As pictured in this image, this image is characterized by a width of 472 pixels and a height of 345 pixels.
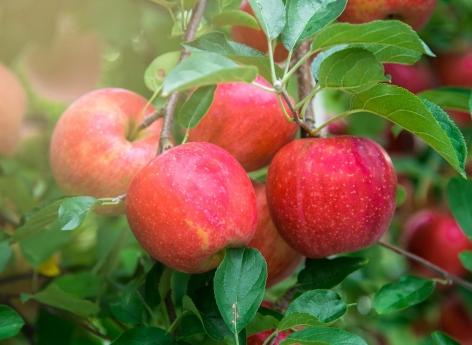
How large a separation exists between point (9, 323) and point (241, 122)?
0.33 meters

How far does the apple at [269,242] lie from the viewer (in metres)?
0.95

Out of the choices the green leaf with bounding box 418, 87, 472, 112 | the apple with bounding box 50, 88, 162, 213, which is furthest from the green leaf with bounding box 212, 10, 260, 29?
the green leaf with bounding box 418, 87, 472, 112

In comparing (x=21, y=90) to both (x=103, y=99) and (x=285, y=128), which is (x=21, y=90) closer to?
(x=103, y=99)

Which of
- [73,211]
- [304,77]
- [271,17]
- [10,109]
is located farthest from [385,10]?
[10,109]

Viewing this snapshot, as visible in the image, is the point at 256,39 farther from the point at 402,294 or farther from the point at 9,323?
the point at 9,323

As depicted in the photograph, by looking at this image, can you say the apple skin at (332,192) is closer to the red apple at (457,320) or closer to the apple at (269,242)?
the apple at (269,242)

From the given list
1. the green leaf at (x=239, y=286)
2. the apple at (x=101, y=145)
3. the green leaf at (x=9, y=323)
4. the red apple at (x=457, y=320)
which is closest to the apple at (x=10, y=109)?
the apple at (x=101, y=145)

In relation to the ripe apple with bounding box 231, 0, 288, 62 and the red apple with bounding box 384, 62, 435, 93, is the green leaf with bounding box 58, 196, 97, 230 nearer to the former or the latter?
the ripe apple with bounding box 231, 0, 288, 62

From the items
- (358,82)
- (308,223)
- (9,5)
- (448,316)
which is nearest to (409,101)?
(358,82)

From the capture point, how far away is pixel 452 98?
1059 millimetres

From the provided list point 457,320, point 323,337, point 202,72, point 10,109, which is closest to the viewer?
point 202,72

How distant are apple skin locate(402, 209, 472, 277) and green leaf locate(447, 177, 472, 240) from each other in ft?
1.44

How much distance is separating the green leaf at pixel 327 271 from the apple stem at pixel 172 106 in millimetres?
227

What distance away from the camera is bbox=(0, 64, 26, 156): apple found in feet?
4.10
